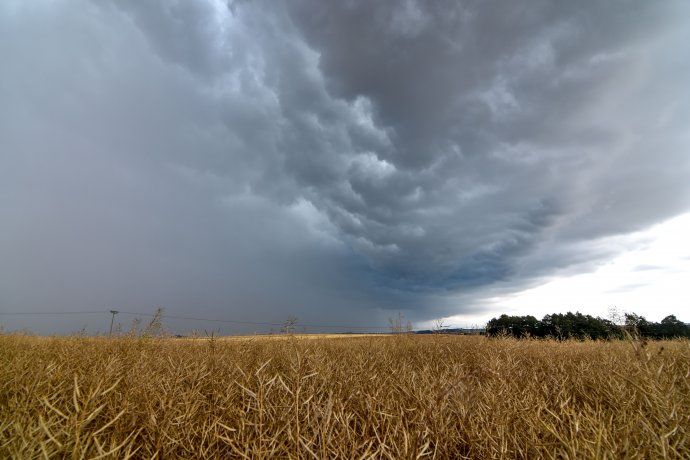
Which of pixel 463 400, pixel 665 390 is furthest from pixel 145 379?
pixel 665 390

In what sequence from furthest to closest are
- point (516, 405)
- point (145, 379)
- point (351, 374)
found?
1. point (351, 374)
2. point (145, 379)
3. point (516, 405)

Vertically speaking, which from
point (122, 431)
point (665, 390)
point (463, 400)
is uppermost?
point (665, 390)

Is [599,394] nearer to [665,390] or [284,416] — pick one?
[665,390]

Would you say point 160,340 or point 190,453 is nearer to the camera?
point 190,453

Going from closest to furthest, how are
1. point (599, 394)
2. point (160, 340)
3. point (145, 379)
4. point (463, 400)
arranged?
1. point (463, 400)
2. point (145, 379)
3. point (599, 394)
4. point (160, 340)

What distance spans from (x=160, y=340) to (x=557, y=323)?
7074 centimetres

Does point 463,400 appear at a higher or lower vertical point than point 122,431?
higher

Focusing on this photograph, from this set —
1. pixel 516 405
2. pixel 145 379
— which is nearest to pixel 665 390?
pixel 516 405

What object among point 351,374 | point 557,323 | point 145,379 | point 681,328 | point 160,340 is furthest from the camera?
point 557,323

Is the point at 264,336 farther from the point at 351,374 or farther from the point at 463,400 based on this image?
the point at 463,400

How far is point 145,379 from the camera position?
3639 millimetres

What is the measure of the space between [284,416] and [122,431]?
1380 mm

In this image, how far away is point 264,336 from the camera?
13094mm

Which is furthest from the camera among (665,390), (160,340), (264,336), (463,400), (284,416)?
(264,336)
